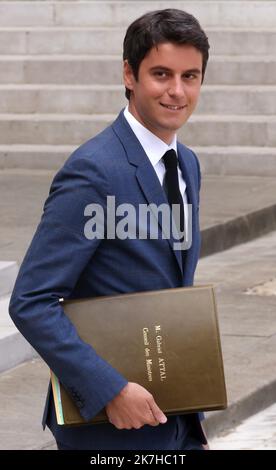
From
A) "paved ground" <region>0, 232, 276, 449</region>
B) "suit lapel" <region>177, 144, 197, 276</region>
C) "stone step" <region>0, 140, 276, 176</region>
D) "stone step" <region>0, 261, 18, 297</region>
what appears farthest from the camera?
"stone step" <region>0, 140, 276, 176</region>

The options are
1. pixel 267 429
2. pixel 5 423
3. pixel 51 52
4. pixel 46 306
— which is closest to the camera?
pixel 46 306

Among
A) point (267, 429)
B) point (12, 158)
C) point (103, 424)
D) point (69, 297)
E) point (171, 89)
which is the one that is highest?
point (171, 89)

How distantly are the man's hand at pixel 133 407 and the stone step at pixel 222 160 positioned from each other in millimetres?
11069

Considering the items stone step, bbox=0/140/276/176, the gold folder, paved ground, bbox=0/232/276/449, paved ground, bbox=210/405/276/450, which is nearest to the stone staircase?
stone step, bbox=0/140/276/176

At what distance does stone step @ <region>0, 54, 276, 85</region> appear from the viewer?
15359 millimetres

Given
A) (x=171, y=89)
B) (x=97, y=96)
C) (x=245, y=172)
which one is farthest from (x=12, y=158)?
(x=171, y=89)

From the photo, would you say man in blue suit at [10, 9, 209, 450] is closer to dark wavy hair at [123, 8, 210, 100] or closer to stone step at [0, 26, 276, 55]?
dark wavy hair at [123, 8, 210, 100]

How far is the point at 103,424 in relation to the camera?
10.8 ft

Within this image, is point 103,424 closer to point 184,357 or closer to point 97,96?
point 184,357

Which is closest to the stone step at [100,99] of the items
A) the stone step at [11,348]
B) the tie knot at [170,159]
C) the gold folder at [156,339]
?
the stone step at [11,348]

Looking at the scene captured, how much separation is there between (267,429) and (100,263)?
3.73 metres

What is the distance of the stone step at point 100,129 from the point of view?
1453 centimetres

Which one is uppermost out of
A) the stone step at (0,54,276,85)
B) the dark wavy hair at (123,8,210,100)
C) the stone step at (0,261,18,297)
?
the dark wavy hair at (123,8,210,100)

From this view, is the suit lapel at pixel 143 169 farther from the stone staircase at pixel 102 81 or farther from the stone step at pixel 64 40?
the stone step at pixel 64 40
